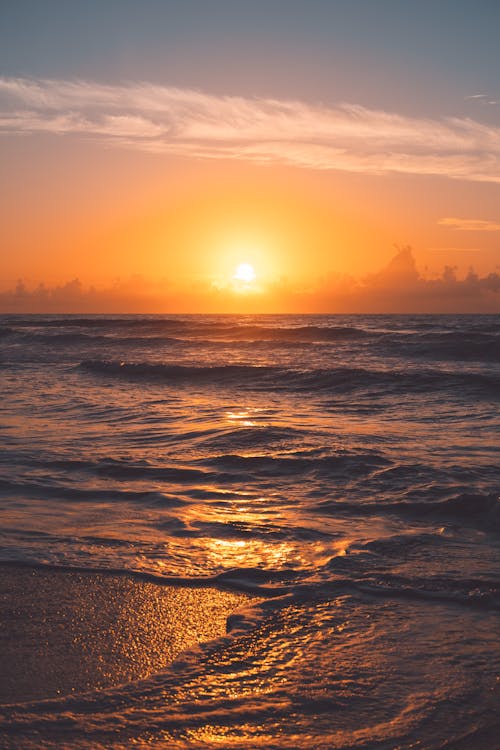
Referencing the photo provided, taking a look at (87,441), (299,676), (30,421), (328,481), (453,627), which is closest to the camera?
(299,676)

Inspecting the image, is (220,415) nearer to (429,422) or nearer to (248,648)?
(429,422)

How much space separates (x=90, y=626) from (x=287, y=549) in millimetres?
1860

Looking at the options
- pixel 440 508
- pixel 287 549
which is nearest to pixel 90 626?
pixel 287 549

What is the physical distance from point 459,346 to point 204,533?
2670 centimetres

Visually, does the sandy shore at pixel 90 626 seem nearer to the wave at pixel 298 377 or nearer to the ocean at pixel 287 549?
the ocean at pixel 287 549

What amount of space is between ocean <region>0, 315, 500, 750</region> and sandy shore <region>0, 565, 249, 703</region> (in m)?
0.13

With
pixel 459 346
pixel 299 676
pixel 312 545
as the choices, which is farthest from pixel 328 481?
pixel 459 346

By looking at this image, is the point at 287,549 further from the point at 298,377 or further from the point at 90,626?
the point at 298,377

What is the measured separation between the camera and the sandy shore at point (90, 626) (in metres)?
3.31

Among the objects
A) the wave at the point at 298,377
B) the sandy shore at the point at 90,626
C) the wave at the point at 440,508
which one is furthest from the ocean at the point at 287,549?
the wave at the point at 298,377

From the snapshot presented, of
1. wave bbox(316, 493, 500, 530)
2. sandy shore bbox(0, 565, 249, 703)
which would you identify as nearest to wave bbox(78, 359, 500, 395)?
wave bbox(316, 493, 500, 530)

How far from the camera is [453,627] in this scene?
12.8ft

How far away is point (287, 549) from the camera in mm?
5230

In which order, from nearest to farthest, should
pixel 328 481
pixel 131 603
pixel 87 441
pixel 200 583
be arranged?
pixel 131 603, pixel 200 583, pixel 328 481, pixel 87 441
